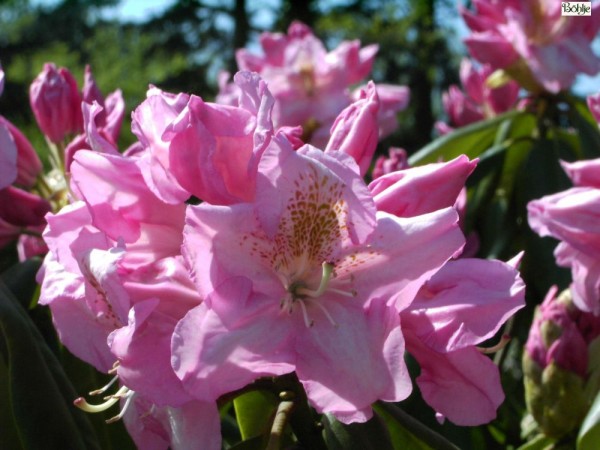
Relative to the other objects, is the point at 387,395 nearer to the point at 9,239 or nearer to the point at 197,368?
the point at 197,368

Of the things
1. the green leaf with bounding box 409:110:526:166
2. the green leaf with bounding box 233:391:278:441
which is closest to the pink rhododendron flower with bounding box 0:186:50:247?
the green leaf with bounding box 233:391:278:441

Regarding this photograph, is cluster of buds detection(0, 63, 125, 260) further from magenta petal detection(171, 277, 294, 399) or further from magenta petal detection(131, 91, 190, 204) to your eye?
magenta petal detection(171, 277, 294, 399)

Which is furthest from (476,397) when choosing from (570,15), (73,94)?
(570,15)

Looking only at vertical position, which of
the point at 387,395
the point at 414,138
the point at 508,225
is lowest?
the point at 414,138

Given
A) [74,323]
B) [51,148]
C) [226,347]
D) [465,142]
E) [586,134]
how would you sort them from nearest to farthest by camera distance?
[226,347], [74,323], [51,148], [586,134], [465,142]

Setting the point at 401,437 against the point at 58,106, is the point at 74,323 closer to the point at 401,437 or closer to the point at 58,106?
the point at 401,437
